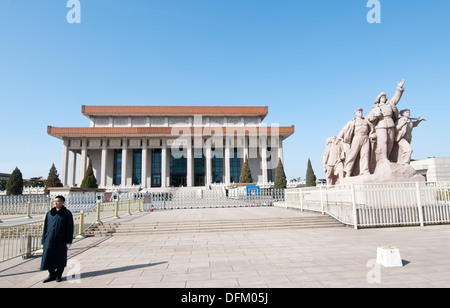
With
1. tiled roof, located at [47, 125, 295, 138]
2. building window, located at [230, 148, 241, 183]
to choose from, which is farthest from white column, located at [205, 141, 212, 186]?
building window, located at [230, 148, 241, 183]

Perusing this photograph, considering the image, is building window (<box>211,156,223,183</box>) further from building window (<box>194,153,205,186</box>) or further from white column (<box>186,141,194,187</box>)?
white column (<box>186,141,194,187</box>)

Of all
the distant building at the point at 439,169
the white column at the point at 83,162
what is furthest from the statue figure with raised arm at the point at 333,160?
the white column at the point at 83,162

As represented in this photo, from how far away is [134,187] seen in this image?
41.0m

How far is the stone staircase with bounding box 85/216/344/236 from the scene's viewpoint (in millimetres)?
9125

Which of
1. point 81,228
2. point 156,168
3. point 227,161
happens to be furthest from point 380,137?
point 156,168

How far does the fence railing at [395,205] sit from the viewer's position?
8539 mm

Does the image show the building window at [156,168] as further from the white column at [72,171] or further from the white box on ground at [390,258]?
the white box on ground at [390,258]

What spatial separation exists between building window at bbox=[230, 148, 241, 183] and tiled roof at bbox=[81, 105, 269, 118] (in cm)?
808

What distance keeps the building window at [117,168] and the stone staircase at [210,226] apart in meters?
40.0

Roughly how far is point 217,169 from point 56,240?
44.5 meters
